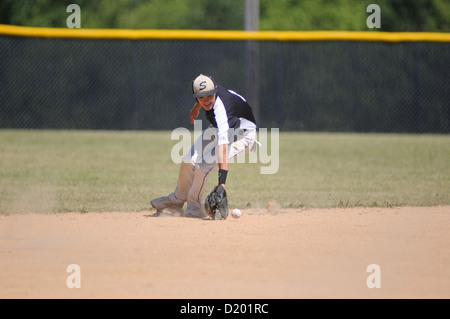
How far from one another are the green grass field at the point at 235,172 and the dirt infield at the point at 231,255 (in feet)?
3.52

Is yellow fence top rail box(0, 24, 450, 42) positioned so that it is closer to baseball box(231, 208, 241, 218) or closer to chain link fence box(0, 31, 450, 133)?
chain link fence box(0, 31, 450, 133)

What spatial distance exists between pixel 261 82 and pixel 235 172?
586cm

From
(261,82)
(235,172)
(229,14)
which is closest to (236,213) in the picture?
(235,172)

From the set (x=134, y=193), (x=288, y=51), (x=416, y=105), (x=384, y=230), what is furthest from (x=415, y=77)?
(x=384, y=230)

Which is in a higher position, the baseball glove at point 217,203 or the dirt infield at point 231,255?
the baseball glove at point 217,203

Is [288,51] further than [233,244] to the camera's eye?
Yes

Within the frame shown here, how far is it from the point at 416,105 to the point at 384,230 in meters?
11.3

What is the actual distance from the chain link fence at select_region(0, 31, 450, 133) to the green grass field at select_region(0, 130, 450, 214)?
1.43ft

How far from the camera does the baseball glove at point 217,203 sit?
7391mm

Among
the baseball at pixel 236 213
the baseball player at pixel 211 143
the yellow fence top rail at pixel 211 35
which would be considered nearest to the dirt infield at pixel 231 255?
the baseball at pixel 236 213

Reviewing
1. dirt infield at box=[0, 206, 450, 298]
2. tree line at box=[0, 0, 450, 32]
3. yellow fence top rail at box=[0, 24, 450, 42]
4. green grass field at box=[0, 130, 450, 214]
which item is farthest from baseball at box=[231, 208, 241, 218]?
tree line at box=[0, 0, 450, 32]

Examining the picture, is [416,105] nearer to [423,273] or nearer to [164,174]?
[164,174]

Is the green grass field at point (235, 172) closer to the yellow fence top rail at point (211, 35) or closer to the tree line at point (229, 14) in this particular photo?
the yellow fence top rail at point (211, 35)
